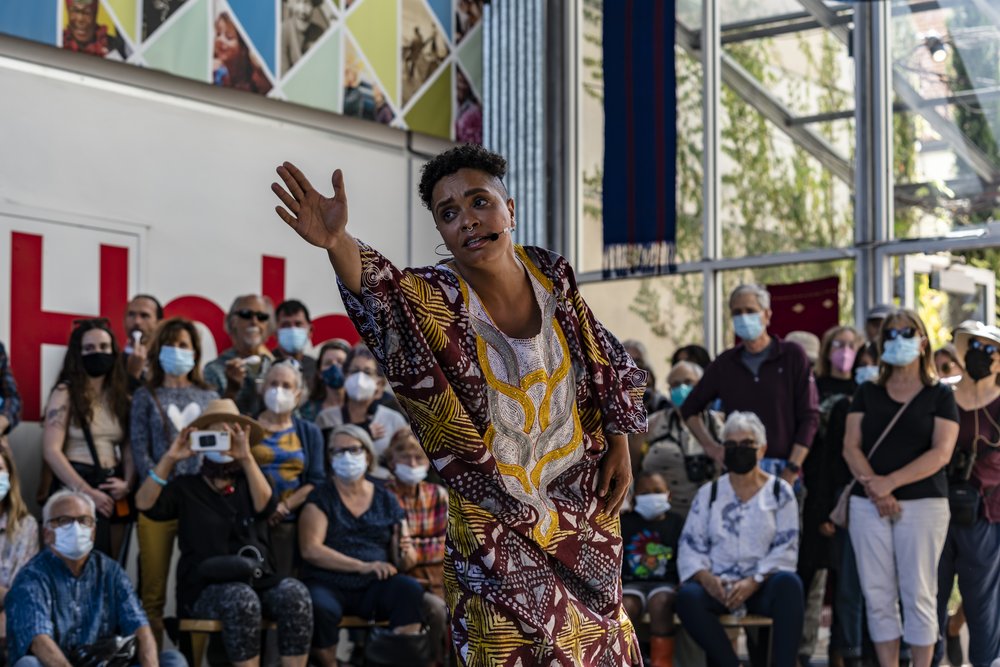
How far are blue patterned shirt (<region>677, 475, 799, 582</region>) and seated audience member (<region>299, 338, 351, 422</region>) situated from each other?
7.03ft

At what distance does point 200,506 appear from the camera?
719cm

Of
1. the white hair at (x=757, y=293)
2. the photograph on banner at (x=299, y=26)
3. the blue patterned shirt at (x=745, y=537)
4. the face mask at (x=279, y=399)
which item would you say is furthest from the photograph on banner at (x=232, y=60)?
the blue patterned shirt at (x=745, y=537)

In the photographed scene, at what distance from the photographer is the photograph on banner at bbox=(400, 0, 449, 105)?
1138 centimetres

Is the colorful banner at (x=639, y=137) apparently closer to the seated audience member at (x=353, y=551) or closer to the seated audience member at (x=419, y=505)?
the seated audience member at (x=419, y=505)

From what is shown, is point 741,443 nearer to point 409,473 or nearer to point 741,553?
point 741,553

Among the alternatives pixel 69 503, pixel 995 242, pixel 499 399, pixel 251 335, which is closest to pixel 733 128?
pixel 995 242

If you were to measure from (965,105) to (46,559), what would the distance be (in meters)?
7.10

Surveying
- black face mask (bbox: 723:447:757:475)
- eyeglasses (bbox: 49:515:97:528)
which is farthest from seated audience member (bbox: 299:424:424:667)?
black face mask (bbox: 723:447:757:475)

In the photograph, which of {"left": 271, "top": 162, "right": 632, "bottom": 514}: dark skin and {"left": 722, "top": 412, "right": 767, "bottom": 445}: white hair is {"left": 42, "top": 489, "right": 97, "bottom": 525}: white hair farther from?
{"left": 271, "top": 162, "right": 632, "bottom": 514}: dark skin

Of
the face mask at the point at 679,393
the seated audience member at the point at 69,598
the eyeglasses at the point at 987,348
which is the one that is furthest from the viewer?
the face mask at the point at 679,393

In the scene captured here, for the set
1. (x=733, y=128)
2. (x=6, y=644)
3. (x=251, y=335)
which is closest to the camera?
(x=6, y=644)

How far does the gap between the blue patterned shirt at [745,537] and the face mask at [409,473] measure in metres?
1.46

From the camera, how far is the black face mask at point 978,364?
7.54 metres

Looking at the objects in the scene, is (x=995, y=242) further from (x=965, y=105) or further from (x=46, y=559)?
(x=46, y=559)
